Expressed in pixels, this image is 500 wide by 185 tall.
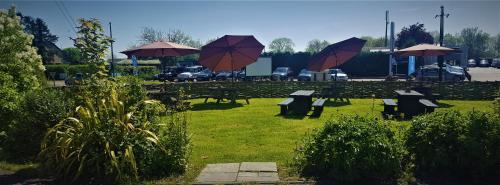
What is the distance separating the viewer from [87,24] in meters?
6.11

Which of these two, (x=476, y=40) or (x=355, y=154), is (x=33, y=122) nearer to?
(x=355, y=154)

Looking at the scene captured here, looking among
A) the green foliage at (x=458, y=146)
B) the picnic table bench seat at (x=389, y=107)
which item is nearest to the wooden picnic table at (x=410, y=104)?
the picnic table bench seat at (x=389, y=107)

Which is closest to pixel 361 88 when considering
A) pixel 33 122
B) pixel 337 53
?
pixel 337 53

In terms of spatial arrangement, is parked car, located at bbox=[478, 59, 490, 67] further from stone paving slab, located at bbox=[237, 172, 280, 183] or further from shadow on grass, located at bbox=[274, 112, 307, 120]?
stone paving slab, located at bbox=[237, 172, 280, 183]

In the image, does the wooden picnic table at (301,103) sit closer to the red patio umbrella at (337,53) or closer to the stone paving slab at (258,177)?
the red patio umbrella at (337,53)

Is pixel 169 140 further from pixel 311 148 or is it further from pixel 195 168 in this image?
pixel 311 148

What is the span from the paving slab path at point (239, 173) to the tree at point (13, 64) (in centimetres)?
444

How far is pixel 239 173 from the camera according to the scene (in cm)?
466

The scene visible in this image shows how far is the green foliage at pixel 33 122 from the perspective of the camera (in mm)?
5430

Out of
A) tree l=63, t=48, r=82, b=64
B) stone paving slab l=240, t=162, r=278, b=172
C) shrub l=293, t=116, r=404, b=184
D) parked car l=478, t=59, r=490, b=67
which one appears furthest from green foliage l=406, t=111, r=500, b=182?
parked car l=478, t=59, r=490, b=67

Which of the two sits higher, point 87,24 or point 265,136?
point 87,24

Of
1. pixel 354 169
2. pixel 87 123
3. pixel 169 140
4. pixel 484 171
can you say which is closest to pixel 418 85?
pixel 484 171

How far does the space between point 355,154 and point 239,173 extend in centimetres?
165

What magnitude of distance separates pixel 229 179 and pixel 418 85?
11816 millimetres
